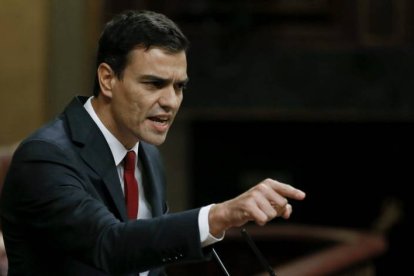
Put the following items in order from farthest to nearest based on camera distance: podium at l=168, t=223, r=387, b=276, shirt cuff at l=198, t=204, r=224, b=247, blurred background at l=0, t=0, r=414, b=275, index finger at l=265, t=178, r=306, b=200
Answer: blurred background at l=0, t=0, r=414, b=275 < podium at l=168, t=223, r=387, b=276 < shirt cuff at l=198, t=204, r=224, b=247 < index finger at l=265, t=178, r=306, b=200

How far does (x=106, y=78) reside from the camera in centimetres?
284

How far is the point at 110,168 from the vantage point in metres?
2.83

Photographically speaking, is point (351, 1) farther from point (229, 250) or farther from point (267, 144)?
point (229, 250)

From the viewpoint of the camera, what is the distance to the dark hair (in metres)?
2.76

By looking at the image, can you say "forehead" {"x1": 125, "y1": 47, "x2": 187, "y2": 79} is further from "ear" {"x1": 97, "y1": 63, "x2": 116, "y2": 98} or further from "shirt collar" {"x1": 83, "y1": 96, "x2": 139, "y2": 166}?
"shirt collar" {"x1": 83, "y1": 96, "x2": 139, "y2": 166}

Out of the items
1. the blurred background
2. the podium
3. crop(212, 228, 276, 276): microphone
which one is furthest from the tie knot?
the blurred background

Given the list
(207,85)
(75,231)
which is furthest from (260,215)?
(207,85)

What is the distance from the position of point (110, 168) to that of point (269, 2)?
5.43m

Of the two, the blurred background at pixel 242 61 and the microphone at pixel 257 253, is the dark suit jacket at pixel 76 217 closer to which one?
the microphone at pixel 257 253

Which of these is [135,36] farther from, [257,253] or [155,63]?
[257,253]

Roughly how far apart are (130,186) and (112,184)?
106mm

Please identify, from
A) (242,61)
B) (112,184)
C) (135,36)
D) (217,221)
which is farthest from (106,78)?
(242,61)

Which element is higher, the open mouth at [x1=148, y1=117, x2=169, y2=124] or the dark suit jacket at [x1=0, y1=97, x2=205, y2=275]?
the open mouth at [x1=148, y1=117, x2=169, y2=124]

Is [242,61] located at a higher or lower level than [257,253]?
lower
